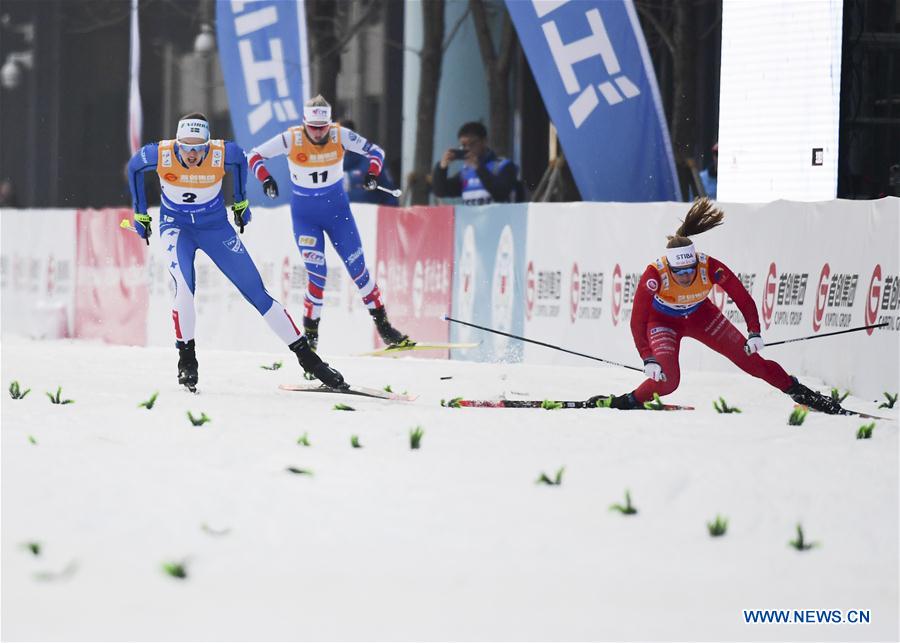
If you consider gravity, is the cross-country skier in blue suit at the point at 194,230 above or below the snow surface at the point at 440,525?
above

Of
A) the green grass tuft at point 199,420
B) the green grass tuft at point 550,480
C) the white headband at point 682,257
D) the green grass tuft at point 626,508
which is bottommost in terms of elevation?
the green grass tuft at point 626,508

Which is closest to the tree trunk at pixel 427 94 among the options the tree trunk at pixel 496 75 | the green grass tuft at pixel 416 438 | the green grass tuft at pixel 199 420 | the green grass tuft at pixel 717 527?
the tree trunk at pixel 496 75

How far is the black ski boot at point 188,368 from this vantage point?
1077cm

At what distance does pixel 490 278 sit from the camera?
14.3 m

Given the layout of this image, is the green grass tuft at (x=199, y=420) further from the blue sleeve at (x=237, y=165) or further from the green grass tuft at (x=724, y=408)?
the green grass tuft at (x=724, y=408)

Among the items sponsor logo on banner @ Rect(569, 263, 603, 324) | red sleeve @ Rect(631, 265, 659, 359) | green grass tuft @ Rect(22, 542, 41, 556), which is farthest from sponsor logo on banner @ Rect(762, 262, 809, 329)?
green grass tuft @ Rect(22, 542, 41, 556)

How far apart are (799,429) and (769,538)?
8.53 ft

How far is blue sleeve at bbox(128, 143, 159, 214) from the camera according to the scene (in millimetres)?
10977

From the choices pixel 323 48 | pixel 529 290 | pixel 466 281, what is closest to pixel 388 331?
pixel 529 290

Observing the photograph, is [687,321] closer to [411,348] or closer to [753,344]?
[753,344]

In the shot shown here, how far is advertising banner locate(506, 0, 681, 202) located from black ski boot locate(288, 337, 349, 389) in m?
4.79

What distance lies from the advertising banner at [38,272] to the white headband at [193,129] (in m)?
8.55

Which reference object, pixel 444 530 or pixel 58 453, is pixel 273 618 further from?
pixel 58 453

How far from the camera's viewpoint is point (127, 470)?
724 cm
